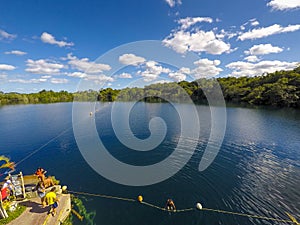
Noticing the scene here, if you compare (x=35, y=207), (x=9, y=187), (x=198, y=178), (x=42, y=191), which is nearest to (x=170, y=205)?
(x=198, y=178)

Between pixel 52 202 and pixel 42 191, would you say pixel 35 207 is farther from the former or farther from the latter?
pixel 52 202

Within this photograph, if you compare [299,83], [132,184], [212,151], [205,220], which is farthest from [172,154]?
[299,83]

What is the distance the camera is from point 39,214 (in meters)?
10.5

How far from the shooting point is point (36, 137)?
33.8 meters

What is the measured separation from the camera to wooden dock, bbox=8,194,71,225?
994 centimetres

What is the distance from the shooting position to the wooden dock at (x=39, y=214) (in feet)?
32.6

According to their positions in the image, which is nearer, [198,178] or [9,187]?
[9,187]

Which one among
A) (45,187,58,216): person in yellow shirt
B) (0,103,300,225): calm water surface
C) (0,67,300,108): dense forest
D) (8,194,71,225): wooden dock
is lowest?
(0,103,300,225): calm water surface

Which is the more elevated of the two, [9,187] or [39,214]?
[9,187]

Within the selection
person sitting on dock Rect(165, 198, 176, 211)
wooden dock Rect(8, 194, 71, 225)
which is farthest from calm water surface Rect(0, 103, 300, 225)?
wooden dock Rect(8, 194, 71, 225)

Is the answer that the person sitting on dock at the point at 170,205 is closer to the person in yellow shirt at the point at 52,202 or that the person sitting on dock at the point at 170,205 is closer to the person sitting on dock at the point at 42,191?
the person in yellow shirt at the point at 52,202

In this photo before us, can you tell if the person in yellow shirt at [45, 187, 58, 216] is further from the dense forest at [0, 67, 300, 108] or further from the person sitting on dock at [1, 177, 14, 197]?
the dense forest at [0, 67, 300, 108]

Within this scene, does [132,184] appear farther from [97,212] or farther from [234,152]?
[234,152]

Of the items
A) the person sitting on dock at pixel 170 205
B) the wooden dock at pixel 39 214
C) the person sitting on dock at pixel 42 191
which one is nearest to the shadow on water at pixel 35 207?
the wooden dock at pixel 39 214
